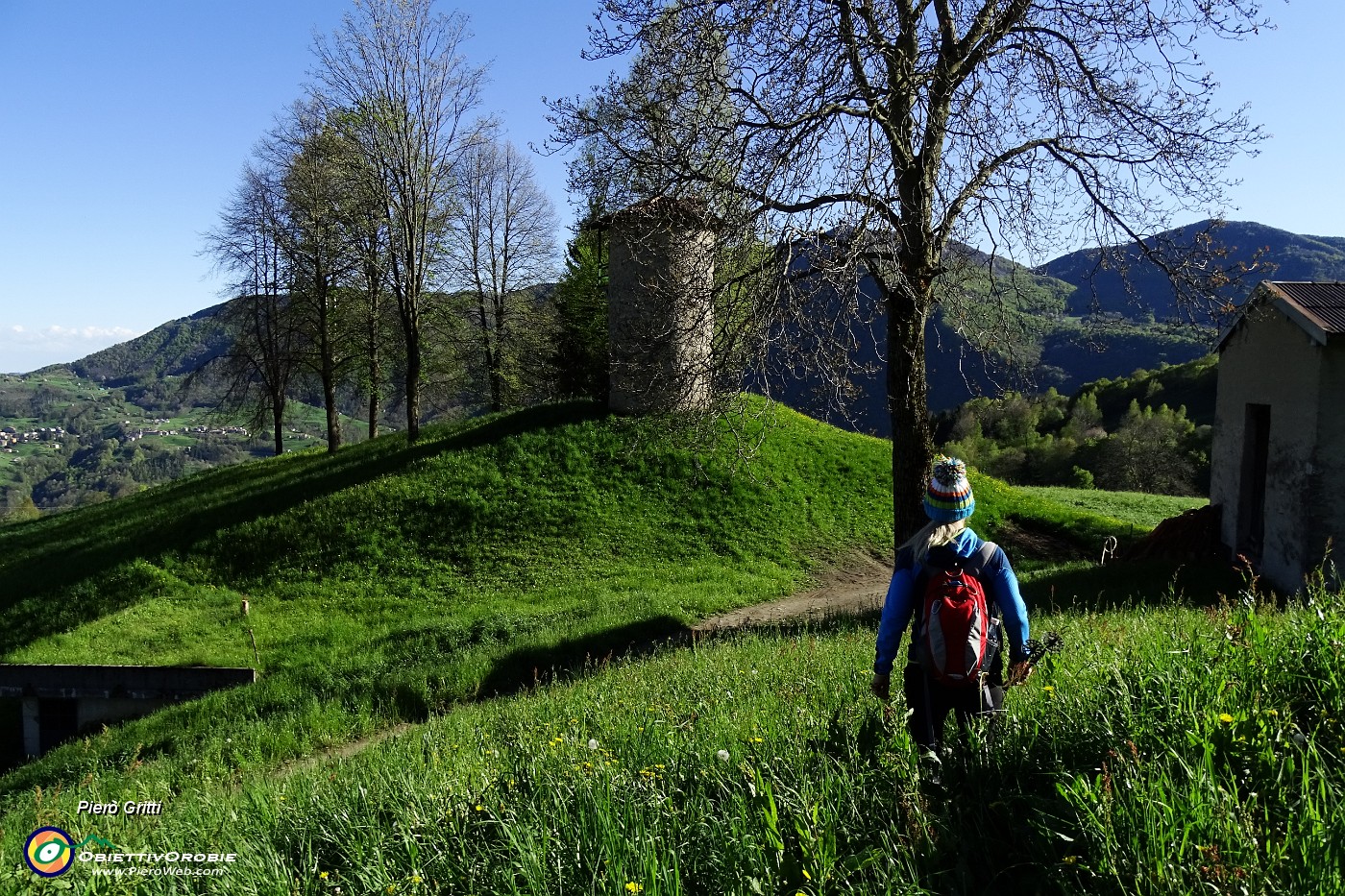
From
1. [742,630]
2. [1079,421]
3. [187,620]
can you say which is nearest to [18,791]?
[187,620]

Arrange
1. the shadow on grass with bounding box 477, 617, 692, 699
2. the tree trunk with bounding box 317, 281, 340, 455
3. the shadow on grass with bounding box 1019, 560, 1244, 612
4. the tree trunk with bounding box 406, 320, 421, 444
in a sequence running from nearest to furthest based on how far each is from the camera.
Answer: the shadow on grass with bounding box 477, 617, 692, 699 → the shadow on grass with bounding box 1019, 560, 1244, 612 → the tree trunk with bounding box 406, 320, 421, 444 → the tree trunk with bounding box 317, 281, 340, 455

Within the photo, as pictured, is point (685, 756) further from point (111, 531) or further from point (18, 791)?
point (111, 531)

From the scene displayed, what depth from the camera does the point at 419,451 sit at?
2066 cm

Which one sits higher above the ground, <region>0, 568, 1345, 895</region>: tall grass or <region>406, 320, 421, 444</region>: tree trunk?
<region>406, 320, 421, 444</region>: tree trunk

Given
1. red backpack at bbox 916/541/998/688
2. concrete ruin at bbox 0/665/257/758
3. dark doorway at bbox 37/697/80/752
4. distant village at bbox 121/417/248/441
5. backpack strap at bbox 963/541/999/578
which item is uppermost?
backpack strap at bbox 963/541/999/578

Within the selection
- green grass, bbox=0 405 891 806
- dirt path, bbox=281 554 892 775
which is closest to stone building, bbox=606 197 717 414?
green grass, bbox=0 405 891 806

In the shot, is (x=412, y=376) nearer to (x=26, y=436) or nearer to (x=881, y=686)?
(x=881, y=686)

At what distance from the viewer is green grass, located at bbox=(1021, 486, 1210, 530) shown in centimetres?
2409

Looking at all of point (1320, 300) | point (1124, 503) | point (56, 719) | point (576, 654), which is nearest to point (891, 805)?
point (576, 654)

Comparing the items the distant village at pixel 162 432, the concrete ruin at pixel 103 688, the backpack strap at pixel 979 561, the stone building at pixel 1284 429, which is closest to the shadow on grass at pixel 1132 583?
the stone building at pixel 1284 429

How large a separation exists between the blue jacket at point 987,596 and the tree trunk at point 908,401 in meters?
5.24

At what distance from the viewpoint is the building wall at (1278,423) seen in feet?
34.1

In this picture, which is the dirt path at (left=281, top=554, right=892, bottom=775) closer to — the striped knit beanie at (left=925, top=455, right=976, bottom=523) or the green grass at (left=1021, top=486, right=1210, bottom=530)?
the striped knit beanie at (left=925, top=455, right=976, bottom=523)

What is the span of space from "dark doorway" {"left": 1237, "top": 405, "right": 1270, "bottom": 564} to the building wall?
0.08 meters
